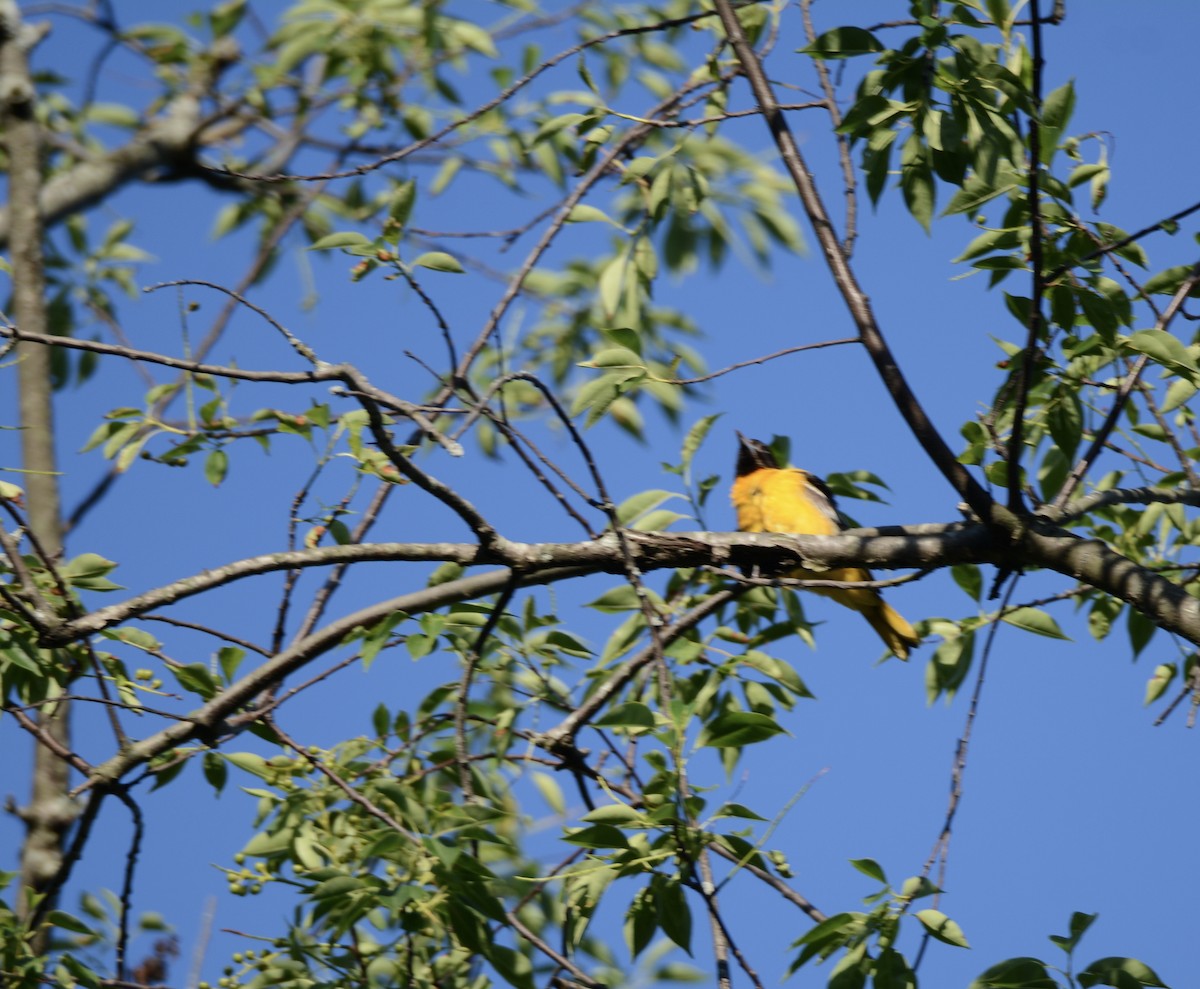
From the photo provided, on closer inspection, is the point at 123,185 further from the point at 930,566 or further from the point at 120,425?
the point at 930,566

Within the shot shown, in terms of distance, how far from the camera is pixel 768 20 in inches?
144

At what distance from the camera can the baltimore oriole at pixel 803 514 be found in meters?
4.46

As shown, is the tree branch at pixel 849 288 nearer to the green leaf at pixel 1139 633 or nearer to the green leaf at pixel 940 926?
the green leaf at pixel 940 926

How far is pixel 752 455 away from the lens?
555 centimetres

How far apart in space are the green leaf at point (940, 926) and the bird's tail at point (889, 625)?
2189 millimetres

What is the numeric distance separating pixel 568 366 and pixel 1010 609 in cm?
289

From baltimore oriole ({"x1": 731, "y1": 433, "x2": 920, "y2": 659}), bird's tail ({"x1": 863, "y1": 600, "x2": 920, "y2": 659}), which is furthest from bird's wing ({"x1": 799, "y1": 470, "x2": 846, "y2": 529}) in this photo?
bird's tail ({"x1": 863, "y1": 600, "x2": 920, "y2": 659})

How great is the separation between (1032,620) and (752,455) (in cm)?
266

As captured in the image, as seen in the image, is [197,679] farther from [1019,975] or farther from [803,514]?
[803,514]

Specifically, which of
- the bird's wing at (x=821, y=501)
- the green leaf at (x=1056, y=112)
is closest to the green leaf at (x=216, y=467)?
the green leaf at (x=1056, y=112)

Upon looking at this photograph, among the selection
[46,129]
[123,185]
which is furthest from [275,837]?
[46,129]

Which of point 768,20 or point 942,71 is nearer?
point 942,71

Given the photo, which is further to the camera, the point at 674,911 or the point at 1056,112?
the point at 1056,112

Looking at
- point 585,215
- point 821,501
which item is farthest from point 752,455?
point 585,215
